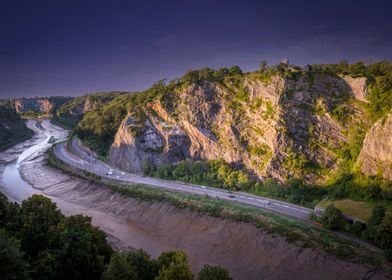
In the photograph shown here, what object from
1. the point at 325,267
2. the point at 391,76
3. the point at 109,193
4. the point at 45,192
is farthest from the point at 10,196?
the point at 391,76

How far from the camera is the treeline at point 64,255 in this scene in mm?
25047

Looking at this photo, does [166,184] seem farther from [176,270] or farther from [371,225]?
[176,270]

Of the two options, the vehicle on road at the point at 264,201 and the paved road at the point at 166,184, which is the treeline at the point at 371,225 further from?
the vehicle on road at the point at 264,201

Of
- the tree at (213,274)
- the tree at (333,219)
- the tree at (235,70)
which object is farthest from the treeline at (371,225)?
the tree at (235,70)

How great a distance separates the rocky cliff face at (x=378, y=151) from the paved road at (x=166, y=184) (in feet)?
40.0

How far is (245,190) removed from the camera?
66188 millimetres

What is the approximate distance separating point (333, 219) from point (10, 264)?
39055 millimetres

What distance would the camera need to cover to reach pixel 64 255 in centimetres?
2978

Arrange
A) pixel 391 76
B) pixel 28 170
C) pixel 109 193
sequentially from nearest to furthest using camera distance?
pixel 391 76 < pixel 109 193 < pixel 28 170

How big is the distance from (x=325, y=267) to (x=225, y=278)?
63.0 ft

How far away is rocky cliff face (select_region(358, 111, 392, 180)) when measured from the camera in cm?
5228

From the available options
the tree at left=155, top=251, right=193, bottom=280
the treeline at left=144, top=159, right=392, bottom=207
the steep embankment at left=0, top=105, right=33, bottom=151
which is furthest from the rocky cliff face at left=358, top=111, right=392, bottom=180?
the steep embankment at left=0, top=105, right=33, bottom=151

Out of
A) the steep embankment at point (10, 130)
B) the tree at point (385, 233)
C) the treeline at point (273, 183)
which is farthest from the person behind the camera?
the steep embankment at point (10, 130)

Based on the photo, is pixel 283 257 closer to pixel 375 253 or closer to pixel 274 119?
pixel 375 253
